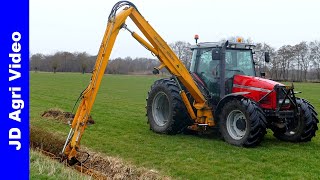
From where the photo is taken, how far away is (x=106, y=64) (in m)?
8.42

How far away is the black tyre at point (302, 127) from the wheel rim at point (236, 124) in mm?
1069

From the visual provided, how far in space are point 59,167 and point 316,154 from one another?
18.2 ft

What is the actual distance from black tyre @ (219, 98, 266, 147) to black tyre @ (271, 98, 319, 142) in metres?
1.13

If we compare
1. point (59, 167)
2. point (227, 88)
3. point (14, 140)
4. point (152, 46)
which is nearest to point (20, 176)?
point (14, 140)

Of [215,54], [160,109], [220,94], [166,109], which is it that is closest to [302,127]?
[220,94]

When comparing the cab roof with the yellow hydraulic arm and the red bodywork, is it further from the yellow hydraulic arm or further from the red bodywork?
the yellow hydraulic arm

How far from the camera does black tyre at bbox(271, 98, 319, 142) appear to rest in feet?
33.2

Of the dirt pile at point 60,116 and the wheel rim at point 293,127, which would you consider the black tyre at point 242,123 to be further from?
the dirt pile at point 60,116

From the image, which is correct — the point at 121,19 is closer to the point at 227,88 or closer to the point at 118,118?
the point at 227,88

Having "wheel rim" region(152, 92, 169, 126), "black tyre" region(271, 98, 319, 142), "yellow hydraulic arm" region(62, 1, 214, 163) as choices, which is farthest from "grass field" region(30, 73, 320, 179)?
"yellow hydraulic arm" region(62, 1, 214, 163)

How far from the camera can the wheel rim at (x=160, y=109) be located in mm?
12078

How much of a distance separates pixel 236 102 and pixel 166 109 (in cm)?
280

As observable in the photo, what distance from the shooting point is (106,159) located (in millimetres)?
8445

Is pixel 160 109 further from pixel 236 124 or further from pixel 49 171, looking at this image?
pixel 49 171
